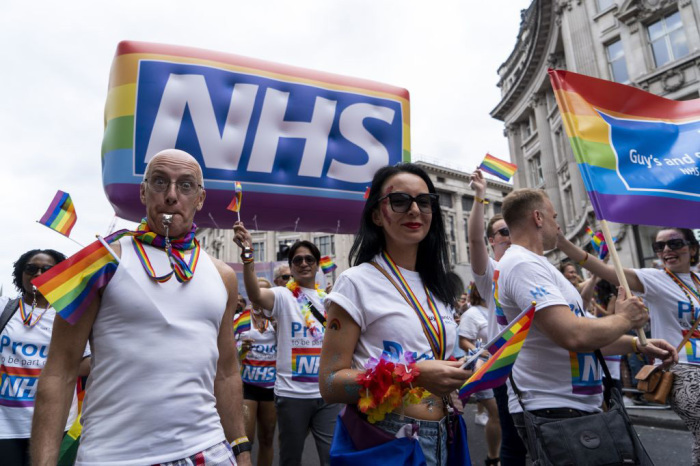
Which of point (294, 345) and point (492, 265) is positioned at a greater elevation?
point (492, 265)

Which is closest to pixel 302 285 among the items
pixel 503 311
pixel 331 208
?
pixel 331 208

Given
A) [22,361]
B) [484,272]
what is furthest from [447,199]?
[22,361]

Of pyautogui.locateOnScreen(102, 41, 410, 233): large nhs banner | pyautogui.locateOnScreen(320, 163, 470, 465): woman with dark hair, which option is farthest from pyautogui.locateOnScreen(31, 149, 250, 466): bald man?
pyautogui.locateOnScreen(102, 41, 410, 233): large nhs banner

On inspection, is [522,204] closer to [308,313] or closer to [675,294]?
[675,294]

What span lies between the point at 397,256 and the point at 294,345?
2277mm

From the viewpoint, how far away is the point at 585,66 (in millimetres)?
19219

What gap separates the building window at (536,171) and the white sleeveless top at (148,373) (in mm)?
28397

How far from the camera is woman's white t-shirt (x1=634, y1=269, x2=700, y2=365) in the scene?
340cm

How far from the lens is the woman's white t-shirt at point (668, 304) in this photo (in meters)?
3.40

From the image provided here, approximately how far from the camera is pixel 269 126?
5.77 metres

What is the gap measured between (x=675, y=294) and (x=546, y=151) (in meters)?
24.5

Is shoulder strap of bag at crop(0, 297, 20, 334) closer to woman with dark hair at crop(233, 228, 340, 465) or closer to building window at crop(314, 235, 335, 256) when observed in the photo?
woman with dark hair at crop(233, 228, 340, 465)

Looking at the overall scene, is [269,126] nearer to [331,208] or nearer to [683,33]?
[331,208]

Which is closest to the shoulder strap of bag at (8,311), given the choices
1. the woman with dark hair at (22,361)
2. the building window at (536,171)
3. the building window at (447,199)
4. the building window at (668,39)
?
the woman with dark hair at (22,361)
